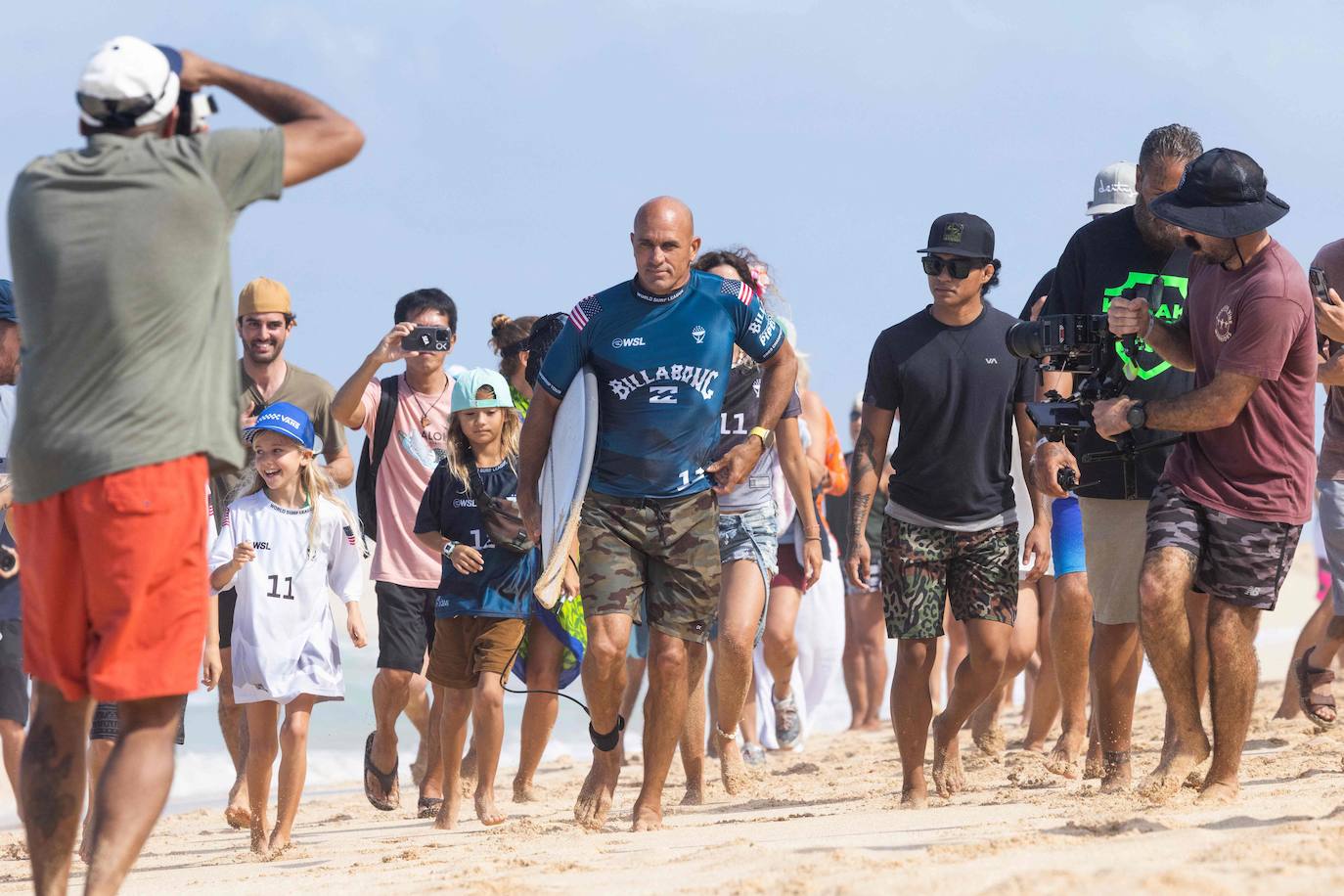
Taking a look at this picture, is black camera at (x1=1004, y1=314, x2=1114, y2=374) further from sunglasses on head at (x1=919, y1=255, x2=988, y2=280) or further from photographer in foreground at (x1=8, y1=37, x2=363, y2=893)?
photographer in foreground at (x1=8, y1=37, x2=363, y2=893)

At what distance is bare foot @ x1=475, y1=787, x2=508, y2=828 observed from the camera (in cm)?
676

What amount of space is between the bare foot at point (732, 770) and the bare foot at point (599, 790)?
1.34 meters

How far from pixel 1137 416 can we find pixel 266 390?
A: 388 centimetres

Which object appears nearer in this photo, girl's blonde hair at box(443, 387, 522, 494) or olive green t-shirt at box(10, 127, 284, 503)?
olive green t-shirt at box(10, 127, 284, 503)

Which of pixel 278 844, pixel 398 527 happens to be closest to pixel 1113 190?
pixel 398 527

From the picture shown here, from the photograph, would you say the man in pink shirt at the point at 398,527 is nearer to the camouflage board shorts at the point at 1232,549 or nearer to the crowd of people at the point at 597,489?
the crowd of people at the point at 597,489

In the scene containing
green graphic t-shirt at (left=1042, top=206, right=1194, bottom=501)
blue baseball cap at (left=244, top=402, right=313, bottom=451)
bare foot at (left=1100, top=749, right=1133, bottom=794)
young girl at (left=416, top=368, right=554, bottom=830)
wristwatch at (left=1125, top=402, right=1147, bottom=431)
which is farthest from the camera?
young girl at (left=416, top=368, right=554, bottom=830)

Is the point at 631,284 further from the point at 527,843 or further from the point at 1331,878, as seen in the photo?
the point at 1331,878

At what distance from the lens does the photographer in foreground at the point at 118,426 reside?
3.79m

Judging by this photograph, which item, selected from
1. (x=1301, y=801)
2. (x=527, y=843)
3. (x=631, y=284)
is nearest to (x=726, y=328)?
(x=631, y=284)

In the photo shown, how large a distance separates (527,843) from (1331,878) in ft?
9.28

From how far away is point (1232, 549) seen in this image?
5387 millimetres

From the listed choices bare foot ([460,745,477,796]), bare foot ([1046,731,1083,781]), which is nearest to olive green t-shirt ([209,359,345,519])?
bare foot ([460,745,477,796])

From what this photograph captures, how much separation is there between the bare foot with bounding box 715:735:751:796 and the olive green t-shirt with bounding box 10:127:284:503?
4117 millimetres
